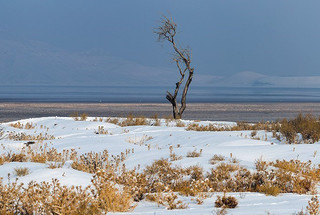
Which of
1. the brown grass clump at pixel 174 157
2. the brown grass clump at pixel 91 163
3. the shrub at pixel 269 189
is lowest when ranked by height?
the shrub at pixel 269 189

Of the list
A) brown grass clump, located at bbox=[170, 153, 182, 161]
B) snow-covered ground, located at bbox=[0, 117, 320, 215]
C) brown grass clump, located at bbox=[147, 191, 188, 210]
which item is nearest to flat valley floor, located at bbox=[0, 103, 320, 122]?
snow-covered ground, located at bbox=[0, 117, 320, 215]

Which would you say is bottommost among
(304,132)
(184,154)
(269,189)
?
(269,189)

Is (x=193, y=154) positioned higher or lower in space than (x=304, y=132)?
lower

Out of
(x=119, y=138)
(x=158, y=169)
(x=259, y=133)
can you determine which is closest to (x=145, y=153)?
(x=158, y=169)

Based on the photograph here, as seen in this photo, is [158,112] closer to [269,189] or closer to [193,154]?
[193,154]

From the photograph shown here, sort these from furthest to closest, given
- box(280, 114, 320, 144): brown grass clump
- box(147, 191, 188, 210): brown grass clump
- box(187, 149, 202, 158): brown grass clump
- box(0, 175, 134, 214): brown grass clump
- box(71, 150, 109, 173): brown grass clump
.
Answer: box(280, 114, 320, 144): brown grass clump → box(187, 149, 202, 158): brown grass clump → box(71, 150, 109, 173): brown grass clump → box(147, 191, 188, 210): brown grass clump → box(0, 175, 134, 214): brown grass clump

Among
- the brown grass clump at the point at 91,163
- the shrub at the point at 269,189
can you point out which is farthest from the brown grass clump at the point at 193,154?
the shrub at the point at 269,189

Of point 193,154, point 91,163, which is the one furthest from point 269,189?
point 91,163

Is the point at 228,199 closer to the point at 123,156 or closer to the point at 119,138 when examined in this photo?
the point at 123,156

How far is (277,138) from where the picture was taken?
1409cm

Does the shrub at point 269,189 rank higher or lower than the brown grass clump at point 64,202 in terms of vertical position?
lower

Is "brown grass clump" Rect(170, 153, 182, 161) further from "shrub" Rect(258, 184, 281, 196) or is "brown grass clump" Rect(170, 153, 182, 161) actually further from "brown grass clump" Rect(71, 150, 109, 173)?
"shrub" Rect(258, 184, 281, 196)

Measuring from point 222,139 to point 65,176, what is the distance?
726 cm

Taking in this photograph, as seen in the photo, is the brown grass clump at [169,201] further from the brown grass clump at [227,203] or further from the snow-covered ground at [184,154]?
the brown grass clump at [227,203]
